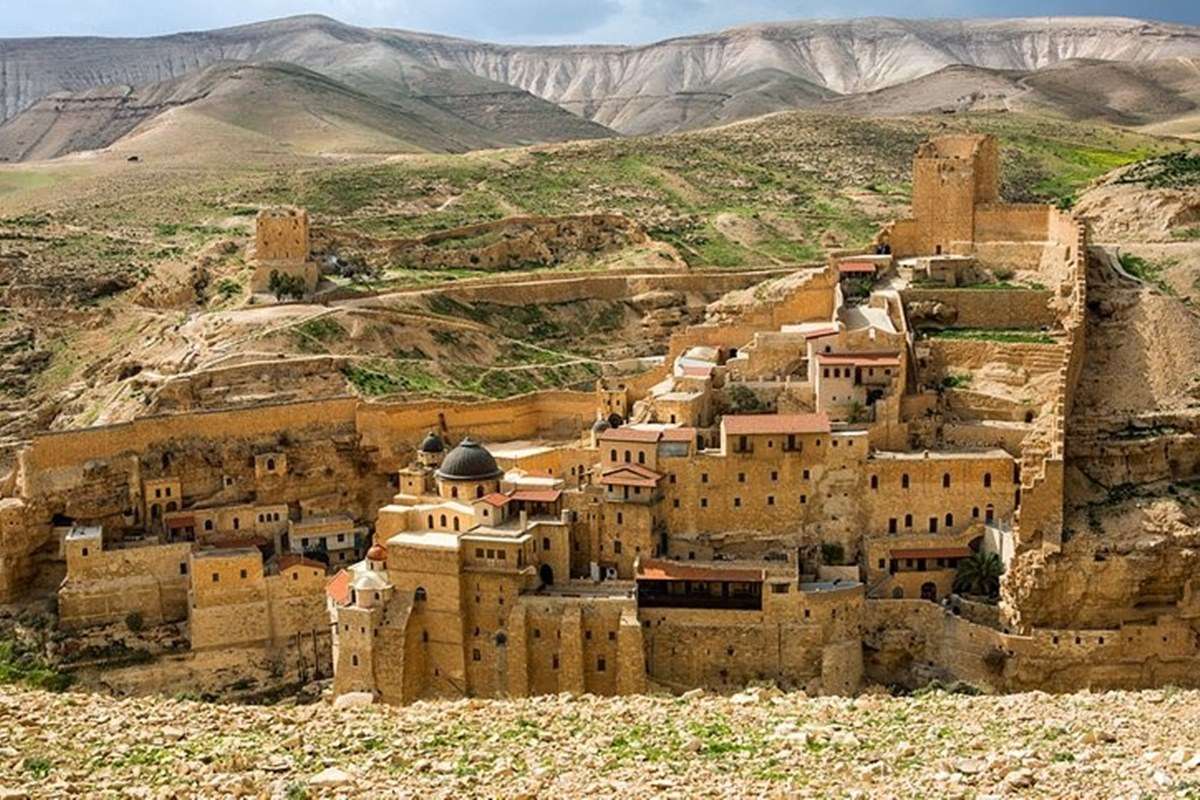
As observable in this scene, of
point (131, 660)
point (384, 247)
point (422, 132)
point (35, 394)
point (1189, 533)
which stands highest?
point (422, 132)

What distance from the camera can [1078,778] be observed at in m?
16.4

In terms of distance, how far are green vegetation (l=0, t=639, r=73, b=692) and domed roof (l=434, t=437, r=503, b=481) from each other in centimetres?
1080

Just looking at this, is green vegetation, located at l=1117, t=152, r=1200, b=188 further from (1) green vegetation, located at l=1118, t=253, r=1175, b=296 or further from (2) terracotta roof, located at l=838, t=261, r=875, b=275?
(2) terracotta roof, located at l=838, t=261, r=875, b=275

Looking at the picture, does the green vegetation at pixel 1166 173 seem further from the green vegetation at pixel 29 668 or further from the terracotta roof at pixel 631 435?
the green vegetation at pixel 29 668

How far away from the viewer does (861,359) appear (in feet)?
123

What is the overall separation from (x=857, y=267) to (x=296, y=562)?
19959 millimetres

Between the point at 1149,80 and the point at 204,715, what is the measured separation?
472 ft

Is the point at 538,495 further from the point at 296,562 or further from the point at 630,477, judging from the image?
the point at 296,562

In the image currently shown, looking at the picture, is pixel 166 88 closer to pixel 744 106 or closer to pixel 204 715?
pixel 744 106

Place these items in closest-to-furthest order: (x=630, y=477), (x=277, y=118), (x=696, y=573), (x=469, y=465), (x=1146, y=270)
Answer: (x=696, y=573), (x=630, y=477), (x=469, y=465), (x=1146, y=270), (x=277, y=118)

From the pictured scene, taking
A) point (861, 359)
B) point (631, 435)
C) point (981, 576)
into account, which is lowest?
point (981, 576)

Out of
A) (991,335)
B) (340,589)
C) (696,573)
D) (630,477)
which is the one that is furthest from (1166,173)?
(340,589)

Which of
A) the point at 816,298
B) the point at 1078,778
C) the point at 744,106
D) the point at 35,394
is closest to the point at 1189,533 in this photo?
the point at 816,298

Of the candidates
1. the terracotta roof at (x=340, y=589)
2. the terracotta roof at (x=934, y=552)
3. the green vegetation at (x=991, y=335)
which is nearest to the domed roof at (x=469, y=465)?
the terracotta roof at (x=340, y=589)
